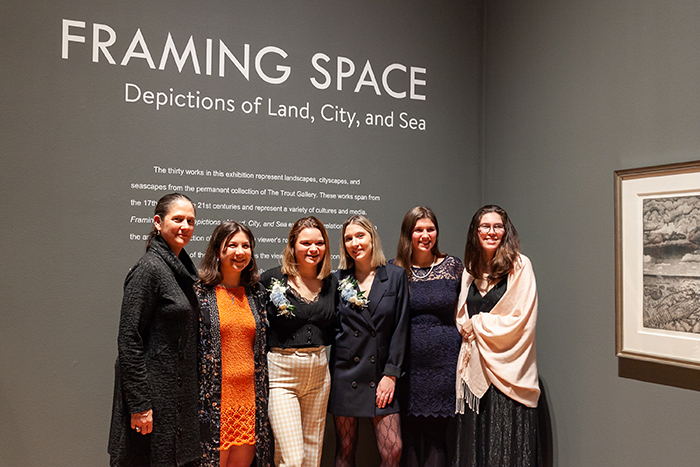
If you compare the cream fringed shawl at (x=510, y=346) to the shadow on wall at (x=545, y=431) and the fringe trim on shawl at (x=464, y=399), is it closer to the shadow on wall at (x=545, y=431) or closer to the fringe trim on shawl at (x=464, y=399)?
the fringe trim on shawl at (x=464, y=399)

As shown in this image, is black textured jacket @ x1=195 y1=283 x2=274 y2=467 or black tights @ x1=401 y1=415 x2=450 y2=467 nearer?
black textured jacket @ x1=195 y1=283 x2=274 y2=467

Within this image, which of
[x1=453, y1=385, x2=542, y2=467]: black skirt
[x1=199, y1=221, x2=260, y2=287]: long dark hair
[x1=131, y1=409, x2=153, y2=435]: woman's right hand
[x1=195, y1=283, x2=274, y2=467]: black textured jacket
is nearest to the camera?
[x1=131, y1=409, x2=153, y2=435]: woman's right hand

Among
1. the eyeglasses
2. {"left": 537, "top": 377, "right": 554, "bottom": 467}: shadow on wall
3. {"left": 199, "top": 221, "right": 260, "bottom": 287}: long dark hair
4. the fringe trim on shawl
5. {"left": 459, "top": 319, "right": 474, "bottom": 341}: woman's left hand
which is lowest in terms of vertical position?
{"left": 537, "top": 377, "right": 554, "bottom": 467}: shadow on wall

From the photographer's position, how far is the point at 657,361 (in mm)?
2949

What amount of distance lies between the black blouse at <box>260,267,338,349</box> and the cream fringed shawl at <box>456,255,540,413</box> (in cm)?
84

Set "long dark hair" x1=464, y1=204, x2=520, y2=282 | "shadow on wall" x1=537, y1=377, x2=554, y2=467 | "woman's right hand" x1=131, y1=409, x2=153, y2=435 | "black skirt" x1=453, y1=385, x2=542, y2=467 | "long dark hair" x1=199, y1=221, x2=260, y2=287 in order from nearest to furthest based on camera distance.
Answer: "woman's right hand" x1=131, y1=409, x2=153, y2=435
"long dark hair" x1=199, y1=221, x2=260, y2=287
"black skirt" x1=453, y1=385, x2=542, y2=467
"long dark hair" x1=464, y1=204, x2=520, y2=282
"shadow on wall" x1=537, y1=377, x2=554, y2=467

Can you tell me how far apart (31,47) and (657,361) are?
373 cm

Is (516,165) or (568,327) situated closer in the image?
(568,327)

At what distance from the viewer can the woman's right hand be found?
8.11ft

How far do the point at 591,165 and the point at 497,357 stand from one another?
126 centimetres

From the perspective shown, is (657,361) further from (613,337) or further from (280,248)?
(280,248)

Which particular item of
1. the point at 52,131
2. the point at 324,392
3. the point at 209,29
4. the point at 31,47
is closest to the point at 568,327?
the point at 324,392

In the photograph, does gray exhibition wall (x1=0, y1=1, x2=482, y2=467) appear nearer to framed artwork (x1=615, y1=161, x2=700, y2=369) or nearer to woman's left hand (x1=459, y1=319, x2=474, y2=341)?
woman's left hand (x1=459, y1=319, x2=474, y2=341)
